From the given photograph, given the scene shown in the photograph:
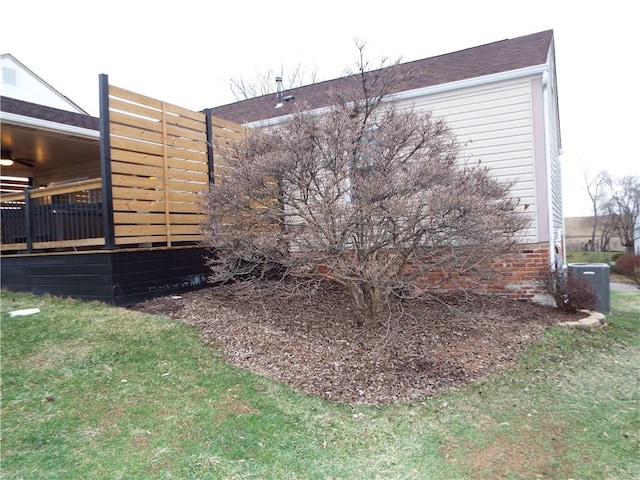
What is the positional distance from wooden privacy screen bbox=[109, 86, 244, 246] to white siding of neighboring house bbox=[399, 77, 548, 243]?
13.4ft

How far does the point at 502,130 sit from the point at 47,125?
8091 millimetres

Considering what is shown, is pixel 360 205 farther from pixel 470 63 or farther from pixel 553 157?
pixel 553 157

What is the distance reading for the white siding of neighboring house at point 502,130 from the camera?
666 cm

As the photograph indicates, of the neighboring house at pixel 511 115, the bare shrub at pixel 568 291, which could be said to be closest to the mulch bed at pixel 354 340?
the bare shrub at pixel 568 291

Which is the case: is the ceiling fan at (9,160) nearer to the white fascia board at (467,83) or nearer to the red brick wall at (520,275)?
the white fascia board at (467,83)

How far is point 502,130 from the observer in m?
6.88

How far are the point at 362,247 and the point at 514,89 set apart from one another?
14.6 feet

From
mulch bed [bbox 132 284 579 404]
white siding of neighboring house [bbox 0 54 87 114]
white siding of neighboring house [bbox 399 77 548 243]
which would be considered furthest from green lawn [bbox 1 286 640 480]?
white siding of neighboring house [bbox 0 54 87 114]

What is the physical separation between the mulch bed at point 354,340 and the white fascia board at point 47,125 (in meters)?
4.26

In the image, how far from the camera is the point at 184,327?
4.68 m

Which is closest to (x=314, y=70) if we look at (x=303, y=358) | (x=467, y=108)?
(x=467, y=108)

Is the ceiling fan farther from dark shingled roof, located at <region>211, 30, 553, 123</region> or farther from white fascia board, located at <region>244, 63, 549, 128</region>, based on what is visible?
white fascia board, located at <region>244, 63, 549, 128</region>

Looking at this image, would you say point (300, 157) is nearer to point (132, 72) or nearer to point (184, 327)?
point (184, 327)

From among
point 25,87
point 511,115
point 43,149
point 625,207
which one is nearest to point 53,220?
point 43,149
